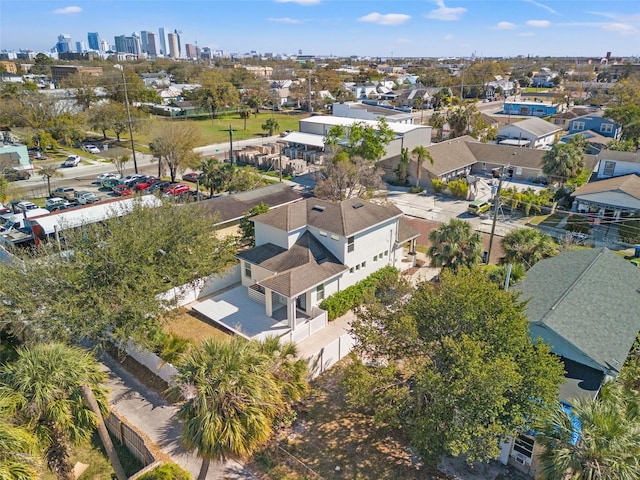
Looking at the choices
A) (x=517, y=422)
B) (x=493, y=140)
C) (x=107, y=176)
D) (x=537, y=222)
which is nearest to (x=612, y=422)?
(x=517, y=422)

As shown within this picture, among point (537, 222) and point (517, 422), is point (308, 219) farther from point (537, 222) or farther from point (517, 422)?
point (537, 222)

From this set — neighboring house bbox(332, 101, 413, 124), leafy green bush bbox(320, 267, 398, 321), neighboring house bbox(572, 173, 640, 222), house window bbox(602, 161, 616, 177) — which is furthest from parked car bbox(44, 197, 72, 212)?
house window bbox(602, 161, 616, 177)

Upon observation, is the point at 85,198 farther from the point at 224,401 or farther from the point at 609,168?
the point at 609,168

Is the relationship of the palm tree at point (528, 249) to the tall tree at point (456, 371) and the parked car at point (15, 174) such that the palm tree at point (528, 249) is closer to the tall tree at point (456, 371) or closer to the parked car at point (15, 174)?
the tall tree at point (456, 371)

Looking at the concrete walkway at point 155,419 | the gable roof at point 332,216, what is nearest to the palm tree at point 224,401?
the concrete walkway at point 155,419

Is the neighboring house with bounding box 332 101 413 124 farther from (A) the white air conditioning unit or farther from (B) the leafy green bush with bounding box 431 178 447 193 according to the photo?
(A) the white air conditioning unit
